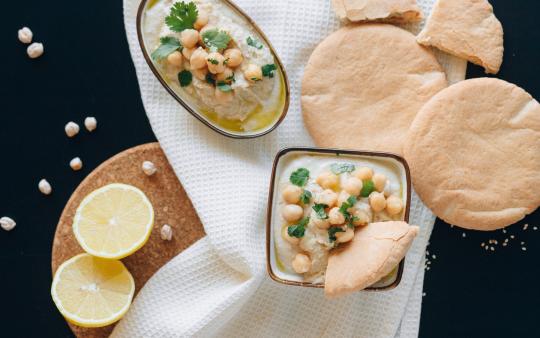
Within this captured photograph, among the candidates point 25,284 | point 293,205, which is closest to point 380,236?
point 293,205

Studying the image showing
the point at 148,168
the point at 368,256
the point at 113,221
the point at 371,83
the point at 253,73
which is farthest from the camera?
the point at 148,168

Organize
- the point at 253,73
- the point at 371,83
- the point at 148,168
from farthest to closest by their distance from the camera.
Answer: the point at 148,168
the point at 371,83
the point at 253,73

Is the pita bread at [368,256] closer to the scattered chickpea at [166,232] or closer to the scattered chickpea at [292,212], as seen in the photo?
the scattered chickpea at [292,212]

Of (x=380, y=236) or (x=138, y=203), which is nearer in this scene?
(x=380, y=236)

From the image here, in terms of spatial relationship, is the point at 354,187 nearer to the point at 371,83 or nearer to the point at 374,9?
the point at 371,83

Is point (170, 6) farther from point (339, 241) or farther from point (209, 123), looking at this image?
point (339, 241)

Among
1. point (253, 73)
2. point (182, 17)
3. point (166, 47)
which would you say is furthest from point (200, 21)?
point (253, 73)

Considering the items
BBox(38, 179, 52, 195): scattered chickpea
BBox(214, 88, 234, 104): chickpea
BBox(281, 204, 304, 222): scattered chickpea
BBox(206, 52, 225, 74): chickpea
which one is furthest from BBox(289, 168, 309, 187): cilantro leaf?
BBox(38, 179, 52, 195): scattered chickpea
